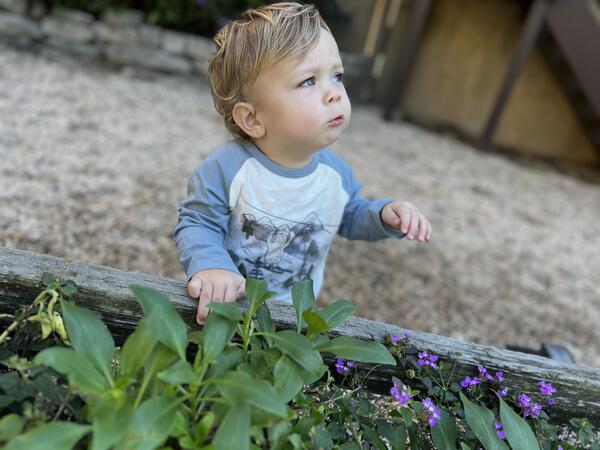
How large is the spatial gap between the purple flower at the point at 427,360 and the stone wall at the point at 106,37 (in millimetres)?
4618

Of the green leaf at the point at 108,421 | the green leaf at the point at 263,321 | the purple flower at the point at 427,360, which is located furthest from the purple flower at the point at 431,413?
the green leaf at the point at 108,421

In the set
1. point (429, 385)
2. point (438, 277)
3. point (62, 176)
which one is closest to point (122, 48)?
point (62, 176)

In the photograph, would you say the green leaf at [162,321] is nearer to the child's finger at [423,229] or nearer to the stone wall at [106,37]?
the child's finger at [423,229]

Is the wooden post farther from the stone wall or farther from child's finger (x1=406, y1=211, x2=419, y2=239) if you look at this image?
child's finger (x1=406, y1=211, x2=419, y2=239)

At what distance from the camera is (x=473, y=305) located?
9.29ft

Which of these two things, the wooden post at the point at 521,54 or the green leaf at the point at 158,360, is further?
the wooden post at the point at 521,54

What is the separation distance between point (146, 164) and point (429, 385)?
2.75 m

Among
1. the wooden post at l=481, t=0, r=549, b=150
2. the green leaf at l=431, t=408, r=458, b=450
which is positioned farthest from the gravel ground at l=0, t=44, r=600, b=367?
the green leaf at l=431, t=408, r=458, b=450

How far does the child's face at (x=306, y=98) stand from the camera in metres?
1.25

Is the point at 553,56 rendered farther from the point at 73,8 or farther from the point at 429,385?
the point at 429,385

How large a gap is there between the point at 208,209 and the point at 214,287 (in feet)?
0.91

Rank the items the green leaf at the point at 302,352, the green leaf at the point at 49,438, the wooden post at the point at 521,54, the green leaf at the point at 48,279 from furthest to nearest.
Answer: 1. the wooden post at the point at 521,54
2. the green leaf at the point at 48,279
3. the green leaf at the point at 302,352
4. the green leaf at the point at 49,438

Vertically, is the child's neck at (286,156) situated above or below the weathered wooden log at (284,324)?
above

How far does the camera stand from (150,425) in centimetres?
71
